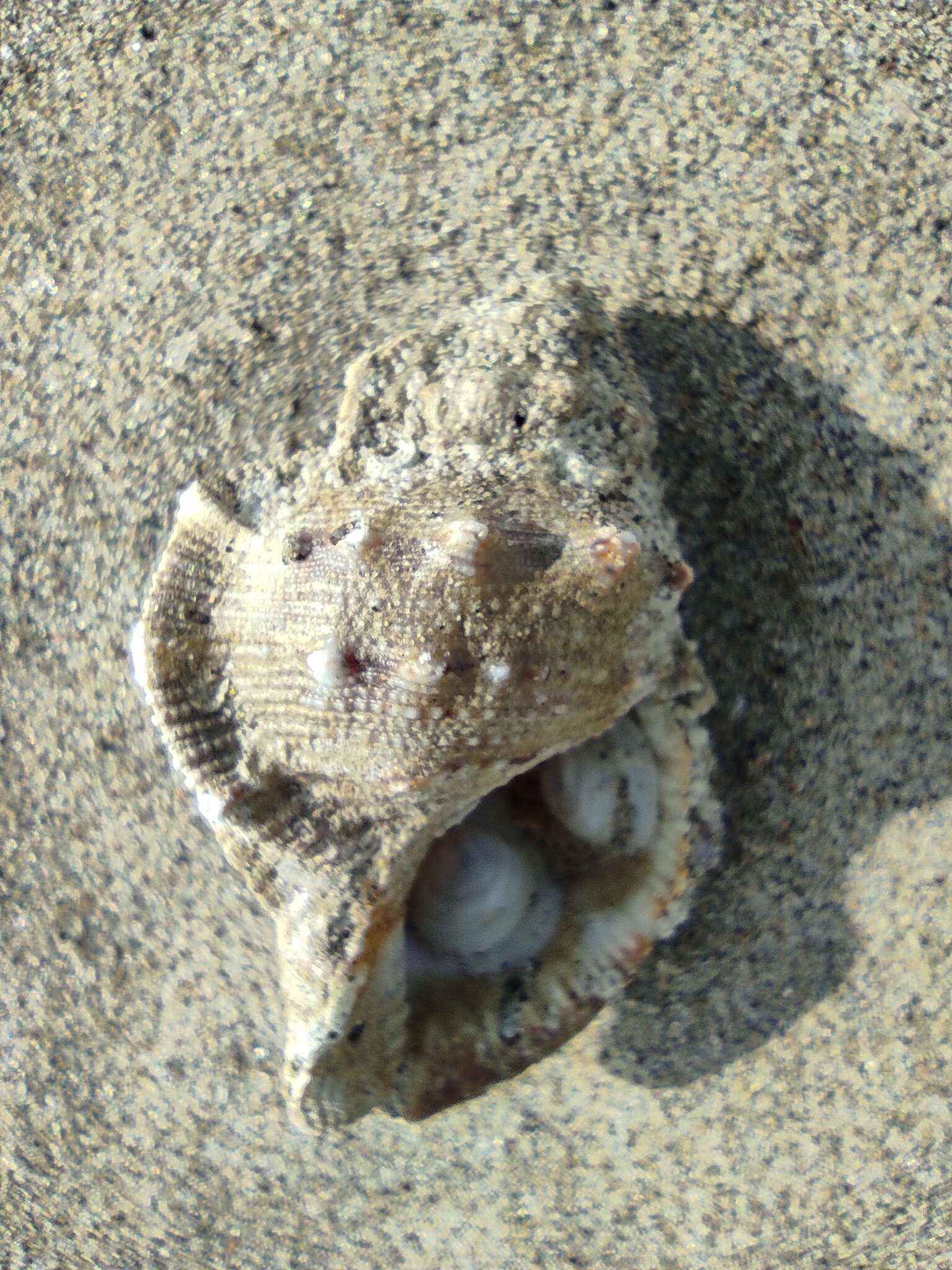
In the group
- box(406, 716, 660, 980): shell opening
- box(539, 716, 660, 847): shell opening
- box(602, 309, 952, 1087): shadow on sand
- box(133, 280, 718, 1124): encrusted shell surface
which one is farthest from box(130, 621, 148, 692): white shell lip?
box(602, 309, 952, 1087): shadow on sand

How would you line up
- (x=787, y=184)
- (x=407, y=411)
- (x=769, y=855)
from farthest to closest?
(x=769, y=855) < (x=787, y=184) < (x=407, y=411)

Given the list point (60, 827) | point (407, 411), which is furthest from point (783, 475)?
point (60, 827)

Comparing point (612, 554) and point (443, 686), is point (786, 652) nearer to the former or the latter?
point (612, 554)

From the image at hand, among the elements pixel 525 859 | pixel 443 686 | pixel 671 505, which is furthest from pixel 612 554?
pixel 525 859

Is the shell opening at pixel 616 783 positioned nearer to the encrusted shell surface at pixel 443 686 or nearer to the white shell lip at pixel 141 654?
the encrusted shell surface at pixel 443 686

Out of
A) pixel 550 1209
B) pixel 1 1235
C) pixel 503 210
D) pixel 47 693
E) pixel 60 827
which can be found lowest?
pixel 550 1209

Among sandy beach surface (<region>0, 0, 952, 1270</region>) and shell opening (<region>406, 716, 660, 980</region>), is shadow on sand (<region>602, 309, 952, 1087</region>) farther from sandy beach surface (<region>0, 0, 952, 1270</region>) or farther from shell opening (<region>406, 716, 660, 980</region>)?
shell opening (<region>406, 716, 660, 980</region>)

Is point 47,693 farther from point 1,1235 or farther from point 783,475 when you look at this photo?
point 783,475

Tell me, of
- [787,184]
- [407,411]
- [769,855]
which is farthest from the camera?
[769,855]
